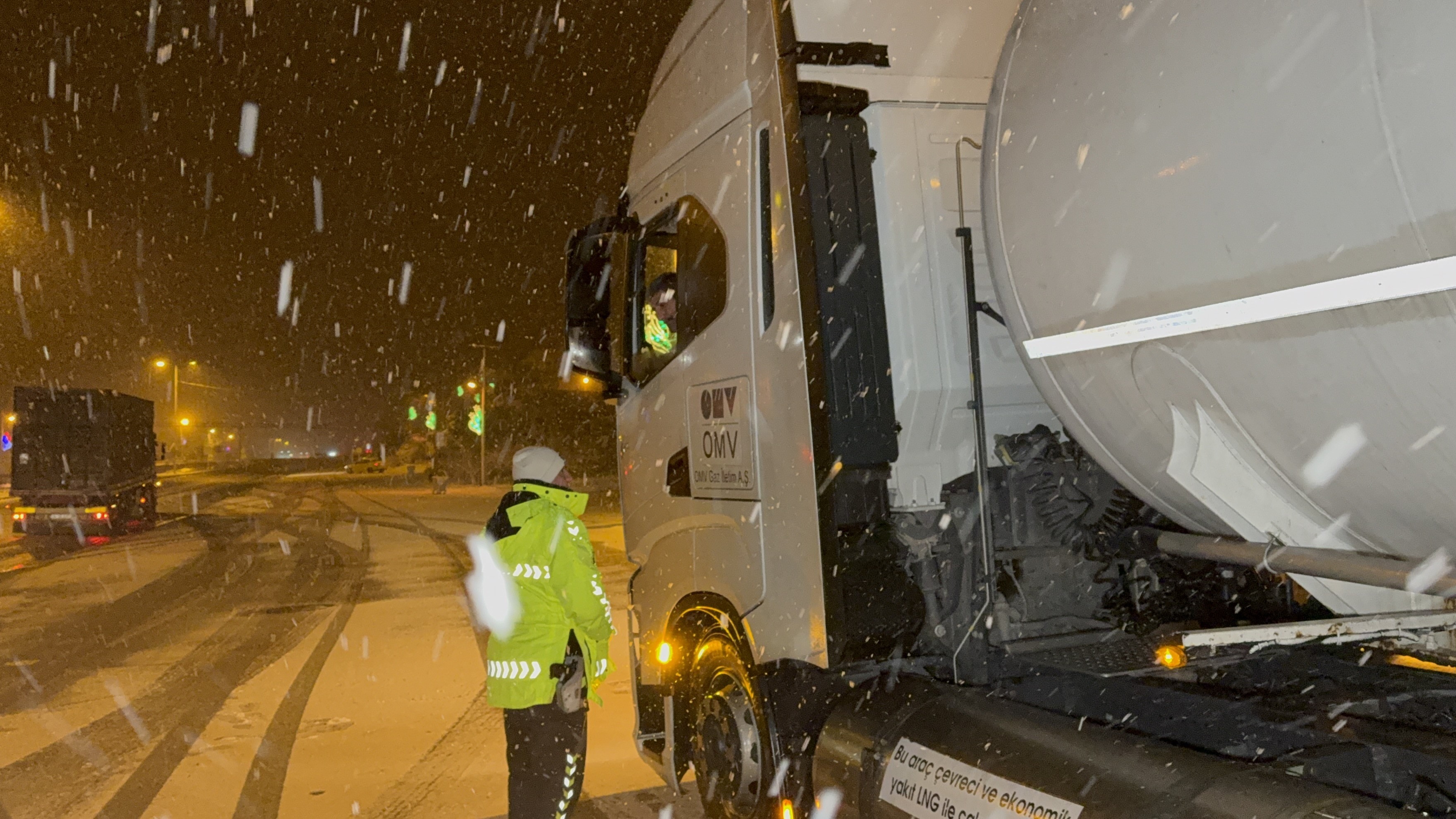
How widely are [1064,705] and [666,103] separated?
3.00m

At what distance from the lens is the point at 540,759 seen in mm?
4094

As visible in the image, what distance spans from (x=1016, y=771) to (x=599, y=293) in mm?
3098

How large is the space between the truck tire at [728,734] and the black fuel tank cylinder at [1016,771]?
360 millimetres

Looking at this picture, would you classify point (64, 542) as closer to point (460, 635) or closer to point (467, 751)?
point (460, 635)

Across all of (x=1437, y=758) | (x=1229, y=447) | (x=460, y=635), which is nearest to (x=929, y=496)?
(x=1229, y=447)

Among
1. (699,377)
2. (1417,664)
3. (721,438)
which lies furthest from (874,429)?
(1417,664)

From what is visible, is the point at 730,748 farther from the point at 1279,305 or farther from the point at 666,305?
the point at 1279,305

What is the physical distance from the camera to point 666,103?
15.8ft

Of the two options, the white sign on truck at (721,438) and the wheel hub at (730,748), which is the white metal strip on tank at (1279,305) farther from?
the wheel hub at (730,748)

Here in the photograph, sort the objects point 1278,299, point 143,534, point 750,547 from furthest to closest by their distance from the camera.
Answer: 1. point 143,534
2. point 750,547
3. point 1278,299

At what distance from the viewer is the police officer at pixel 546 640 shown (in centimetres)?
398

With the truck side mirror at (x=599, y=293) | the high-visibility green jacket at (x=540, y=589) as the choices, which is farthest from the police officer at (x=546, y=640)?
the truck side mirror at (x=599, y=293)

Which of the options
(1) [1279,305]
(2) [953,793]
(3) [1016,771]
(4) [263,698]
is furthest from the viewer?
(4) [263,698]

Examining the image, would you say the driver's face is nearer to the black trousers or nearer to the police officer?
the police officer
